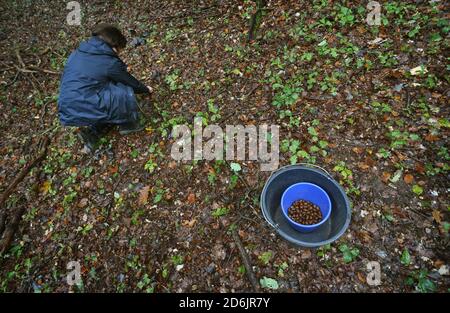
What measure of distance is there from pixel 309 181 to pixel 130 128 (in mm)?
2706

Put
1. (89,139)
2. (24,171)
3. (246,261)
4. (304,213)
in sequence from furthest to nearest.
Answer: (24,171)
(89,139)
(304,213)
(246,261)

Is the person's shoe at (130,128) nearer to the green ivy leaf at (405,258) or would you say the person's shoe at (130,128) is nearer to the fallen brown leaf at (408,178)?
the fallen brown leaf at (408,178)

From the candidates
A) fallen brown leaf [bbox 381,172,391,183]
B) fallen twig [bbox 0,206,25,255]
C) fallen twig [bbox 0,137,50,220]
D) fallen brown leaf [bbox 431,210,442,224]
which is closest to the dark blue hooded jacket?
fallen twig [bbox 0,137,50,220]

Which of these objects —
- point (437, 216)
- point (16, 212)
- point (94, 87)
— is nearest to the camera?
point (437, 216)

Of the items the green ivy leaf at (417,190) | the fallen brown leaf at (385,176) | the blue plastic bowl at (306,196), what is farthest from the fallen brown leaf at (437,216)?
the blue plastic bowl at (306,196)

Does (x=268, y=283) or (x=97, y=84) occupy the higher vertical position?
(x=97, y=84)

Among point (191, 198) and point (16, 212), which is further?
point (16, 212)

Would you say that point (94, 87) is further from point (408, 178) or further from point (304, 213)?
point (408, 178)

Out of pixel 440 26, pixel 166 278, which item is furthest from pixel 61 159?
pixel 440 26

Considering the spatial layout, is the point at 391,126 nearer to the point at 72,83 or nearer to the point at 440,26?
the point at 440,26

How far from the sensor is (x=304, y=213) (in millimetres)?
3043

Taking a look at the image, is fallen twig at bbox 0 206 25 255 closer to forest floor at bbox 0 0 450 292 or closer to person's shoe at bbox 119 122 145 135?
forest floor at bbox 0 0 450 292

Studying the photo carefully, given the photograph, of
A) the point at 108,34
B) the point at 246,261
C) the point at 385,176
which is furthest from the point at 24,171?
the point at 385,176

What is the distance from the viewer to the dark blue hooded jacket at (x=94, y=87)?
340 cm
